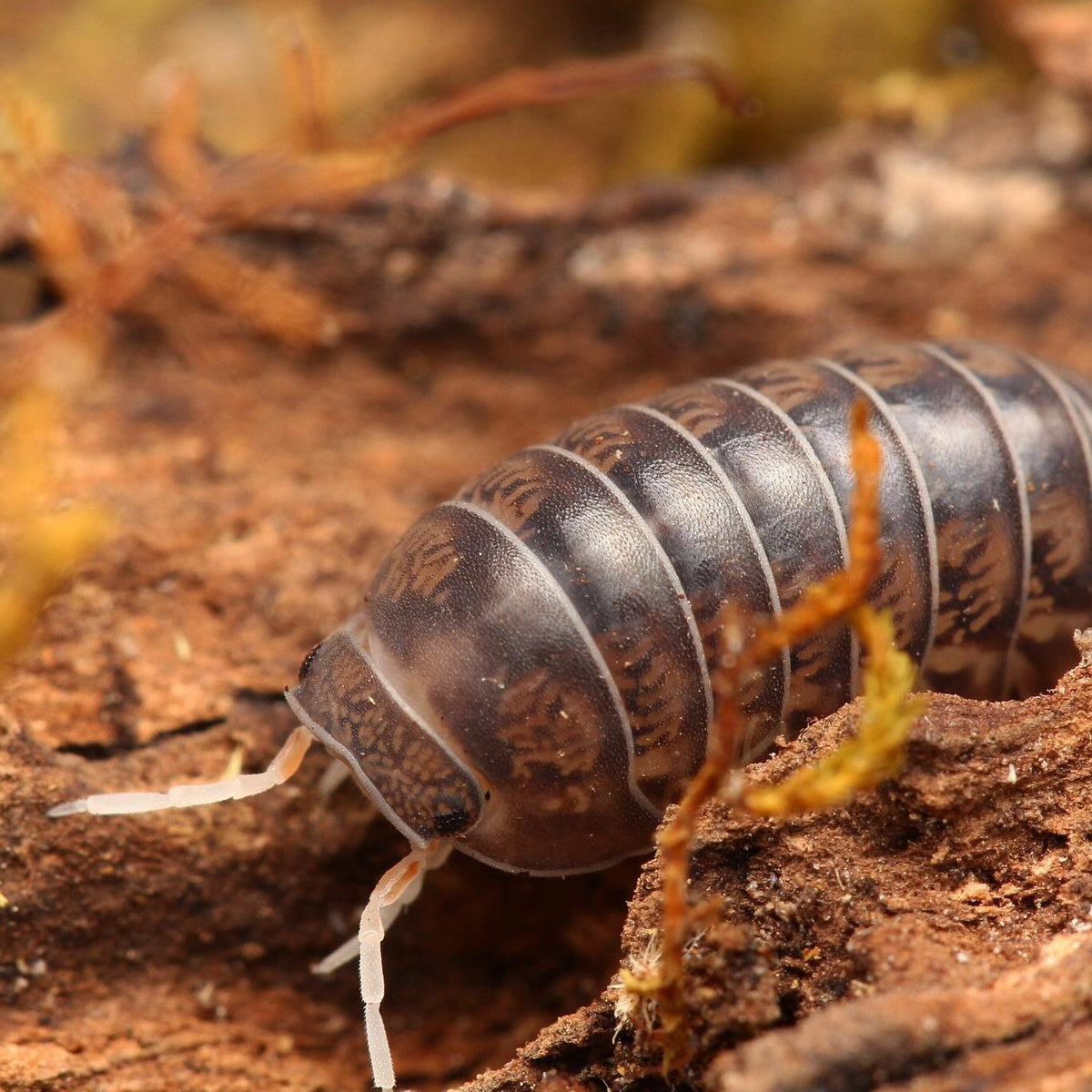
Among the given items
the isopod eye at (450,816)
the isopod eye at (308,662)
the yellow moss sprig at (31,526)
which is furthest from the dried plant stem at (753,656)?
the yellow moss sprig at (31,526)

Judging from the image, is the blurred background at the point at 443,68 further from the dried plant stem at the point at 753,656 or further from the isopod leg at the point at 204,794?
the dried plant stem at the point at 753,656

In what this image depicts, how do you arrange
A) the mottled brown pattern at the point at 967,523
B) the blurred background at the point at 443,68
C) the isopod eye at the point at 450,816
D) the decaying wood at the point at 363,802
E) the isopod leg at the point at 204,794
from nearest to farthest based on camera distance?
the decaying wood at the point at 363,802
the isopod eye at the point at 450,816
the isopod leg at the point at 204,794
the mottled brown pattern at the point at 967,523
the blurred background at the point at 443,68

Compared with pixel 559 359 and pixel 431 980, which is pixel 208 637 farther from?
pixel 559 359

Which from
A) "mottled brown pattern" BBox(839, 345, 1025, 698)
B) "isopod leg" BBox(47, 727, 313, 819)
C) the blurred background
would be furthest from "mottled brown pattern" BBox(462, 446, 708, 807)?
the blurred background

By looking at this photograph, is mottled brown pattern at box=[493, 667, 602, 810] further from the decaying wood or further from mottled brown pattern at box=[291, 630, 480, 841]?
the decaying wood

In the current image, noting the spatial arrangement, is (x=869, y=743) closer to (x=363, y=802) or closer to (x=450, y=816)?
(x=450, y=816)

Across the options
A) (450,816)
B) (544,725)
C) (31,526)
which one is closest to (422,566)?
(544,725)

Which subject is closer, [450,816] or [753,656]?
[753,656]
